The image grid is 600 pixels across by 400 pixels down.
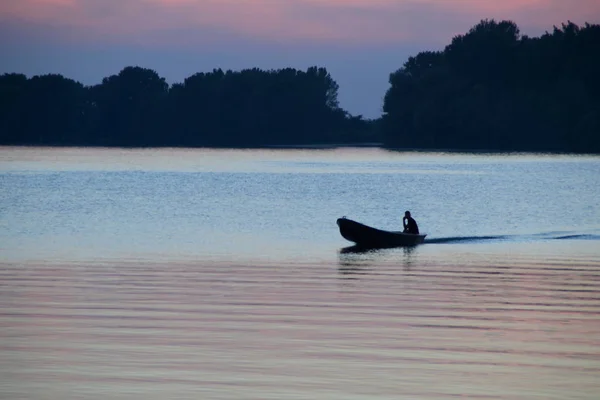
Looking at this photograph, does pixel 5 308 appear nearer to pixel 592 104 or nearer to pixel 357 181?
pixel 357 181

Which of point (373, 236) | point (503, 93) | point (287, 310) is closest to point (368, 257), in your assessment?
point (373, 236)

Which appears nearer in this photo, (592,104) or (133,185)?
(133,185)

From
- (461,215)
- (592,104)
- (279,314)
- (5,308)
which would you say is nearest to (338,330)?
(279,314)

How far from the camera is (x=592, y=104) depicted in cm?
14788

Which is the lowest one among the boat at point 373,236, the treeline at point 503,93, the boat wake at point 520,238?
the boat wake at point 520,238

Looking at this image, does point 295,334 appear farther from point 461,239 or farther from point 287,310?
point 461,239

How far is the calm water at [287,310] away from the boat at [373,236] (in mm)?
687

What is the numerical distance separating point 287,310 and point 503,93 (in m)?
138

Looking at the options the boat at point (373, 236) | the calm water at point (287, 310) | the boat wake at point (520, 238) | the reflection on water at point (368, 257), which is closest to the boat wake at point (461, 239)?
the boat wake at point (520, 238)

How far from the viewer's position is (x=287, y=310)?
20.8m

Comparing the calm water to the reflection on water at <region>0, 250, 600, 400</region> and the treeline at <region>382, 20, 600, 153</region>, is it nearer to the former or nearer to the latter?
the reflection on water at <region>0, 250, 600, 400</region>

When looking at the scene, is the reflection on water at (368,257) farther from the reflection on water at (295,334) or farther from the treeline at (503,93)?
the treeline at (503,93)

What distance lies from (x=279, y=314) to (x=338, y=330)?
6.05 feet

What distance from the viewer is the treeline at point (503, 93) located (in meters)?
150
